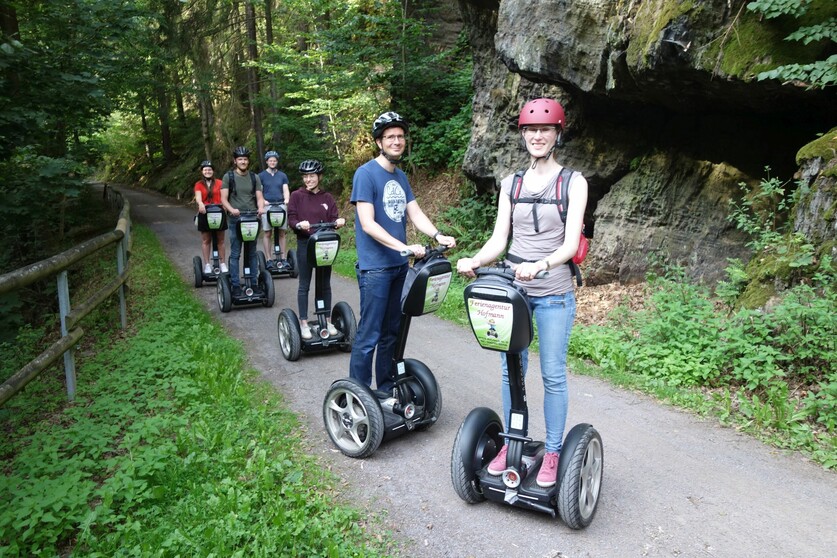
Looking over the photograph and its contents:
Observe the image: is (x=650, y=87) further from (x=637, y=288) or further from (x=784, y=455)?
(x=784, y=455)

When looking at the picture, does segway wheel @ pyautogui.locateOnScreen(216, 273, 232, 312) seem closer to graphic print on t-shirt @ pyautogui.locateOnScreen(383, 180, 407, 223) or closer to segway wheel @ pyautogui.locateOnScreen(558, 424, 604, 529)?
graphic print on t-shirt @ pyautogui.locateOnScreen(383, 180, 407, 223)

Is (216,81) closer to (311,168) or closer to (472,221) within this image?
(472,221)

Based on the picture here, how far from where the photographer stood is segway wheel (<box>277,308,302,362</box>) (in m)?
6.40

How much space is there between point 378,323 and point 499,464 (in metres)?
1.49

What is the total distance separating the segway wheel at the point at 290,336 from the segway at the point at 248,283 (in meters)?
2.32

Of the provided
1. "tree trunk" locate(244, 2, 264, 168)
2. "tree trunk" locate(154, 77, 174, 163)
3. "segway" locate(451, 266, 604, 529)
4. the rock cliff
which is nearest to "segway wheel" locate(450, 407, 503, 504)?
"segway" locate(451, 266, 604, 529)

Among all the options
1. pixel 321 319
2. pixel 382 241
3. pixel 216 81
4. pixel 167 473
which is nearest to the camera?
pixel 167 473

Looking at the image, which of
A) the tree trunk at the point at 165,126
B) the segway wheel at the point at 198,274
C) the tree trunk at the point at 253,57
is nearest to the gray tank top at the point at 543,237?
the segway wheel at the point at 198,274

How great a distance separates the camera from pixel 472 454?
3410 mm

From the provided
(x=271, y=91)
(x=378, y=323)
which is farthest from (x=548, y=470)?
(x=271, y=91)

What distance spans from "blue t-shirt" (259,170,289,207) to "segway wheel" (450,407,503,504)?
7802 mm

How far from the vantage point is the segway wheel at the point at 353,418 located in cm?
404

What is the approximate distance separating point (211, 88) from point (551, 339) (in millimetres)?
22587

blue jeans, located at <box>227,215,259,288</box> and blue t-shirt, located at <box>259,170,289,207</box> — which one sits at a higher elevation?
blue t-shirt, located at <box>259,170,289,207</box>
